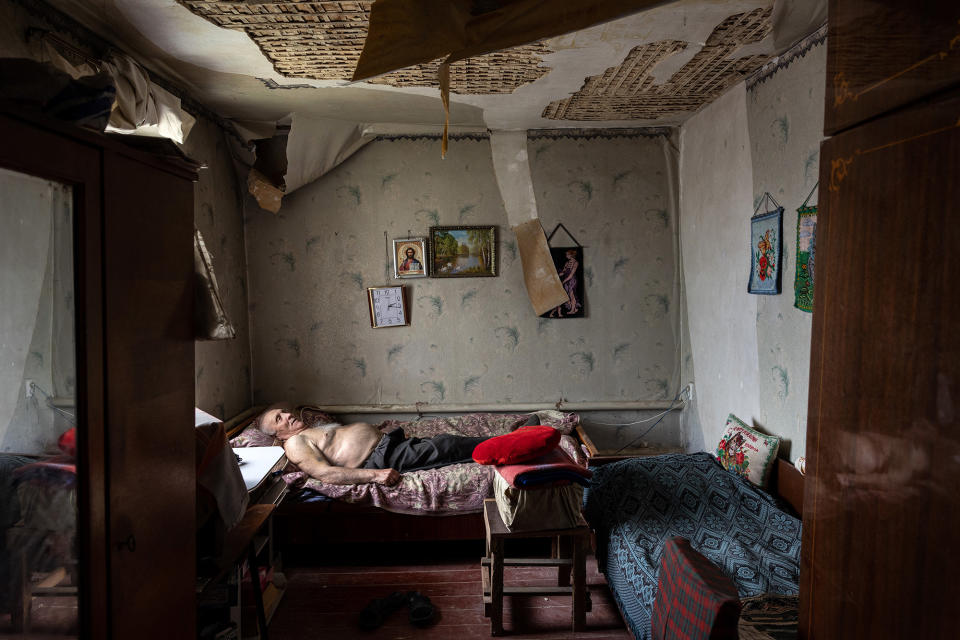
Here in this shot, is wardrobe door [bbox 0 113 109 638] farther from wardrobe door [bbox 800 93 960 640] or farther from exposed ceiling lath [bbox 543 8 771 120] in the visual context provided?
exposed ceiling lath [bbox 543 8 771 120]

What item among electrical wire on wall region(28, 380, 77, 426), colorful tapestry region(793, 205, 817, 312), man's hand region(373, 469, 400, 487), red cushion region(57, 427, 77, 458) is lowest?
man's hand region(373, 469, 400, 487)

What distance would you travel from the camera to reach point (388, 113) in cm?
387

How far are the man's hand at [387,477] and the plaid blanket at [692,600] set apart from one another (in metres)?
2.05

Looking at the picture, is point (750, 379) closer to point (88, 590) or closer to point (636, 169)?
point (636, 169)

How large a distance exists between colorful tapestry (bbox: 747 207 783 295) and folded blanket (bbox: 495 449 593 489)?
1.45 metres

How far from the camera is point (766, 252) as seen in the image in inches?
120

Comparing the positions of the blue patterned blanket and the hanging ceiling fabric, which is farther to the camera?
the blue patterned blanket

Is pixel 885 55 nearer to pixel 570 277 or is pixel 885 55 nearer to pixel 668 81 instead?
pixel 668 81

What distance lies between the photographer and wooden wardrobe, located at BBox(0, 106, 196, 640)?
3.64 ft

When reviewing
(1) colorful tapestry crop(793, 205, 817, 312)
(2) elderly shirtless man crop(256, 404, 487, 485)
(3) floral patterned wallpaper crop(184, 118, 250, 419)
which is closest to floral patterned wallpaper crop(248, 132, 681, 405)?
(3) floral patterned wallpaper crop(184, 118, 250, 419)

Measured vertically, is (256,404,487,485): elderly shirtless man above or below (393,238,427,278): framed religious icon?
below

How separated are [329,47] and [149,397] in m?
1.97

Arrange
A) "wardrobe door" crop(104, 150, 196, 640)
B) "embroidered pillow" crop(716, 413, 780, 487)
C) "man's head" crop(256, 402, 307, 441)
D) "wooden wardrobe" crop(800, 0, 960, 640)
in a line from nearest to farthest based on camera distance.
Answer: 1. "wooden wardrobe" crop(800, 0, 960, 640)
2. "wardrobe door" crop(104, 150, 196, 640)
3. "embroidered pillow" crop(716, 413, 780, 487)
4. "man's head" crop(256, 402, 307, 441)

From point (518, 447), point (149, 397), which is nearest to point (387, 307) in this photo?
point (518, 447)
